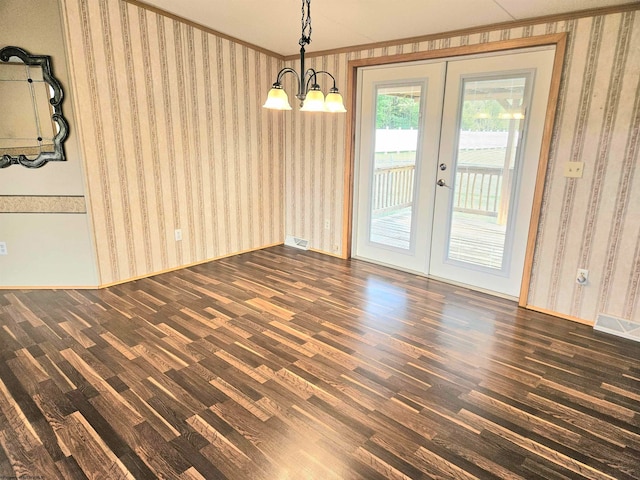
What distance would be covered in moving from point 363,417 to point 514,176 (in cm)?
241

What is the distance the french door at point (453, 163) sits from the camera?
3178 mm

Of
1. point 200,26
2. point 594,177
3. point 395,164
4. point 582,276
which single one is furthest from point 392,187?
point 200,26

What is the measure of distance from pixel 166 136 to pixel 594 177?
3688mm

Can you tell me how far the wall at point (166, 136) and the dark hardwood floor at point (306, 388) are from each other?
0.72 metres

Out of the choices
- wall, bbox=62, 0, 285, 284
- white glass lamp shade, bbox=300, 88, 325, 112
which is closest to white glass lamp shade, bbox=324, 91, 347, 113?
white glass lamp shade, bbox=300, 88, 325, 112

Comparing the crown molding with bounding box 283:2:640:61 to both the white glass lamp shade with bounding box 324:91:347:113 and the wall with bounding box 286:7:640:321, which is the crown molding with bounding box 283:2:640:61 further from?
the white glass lamp shade with bounding box 324:91:347:113

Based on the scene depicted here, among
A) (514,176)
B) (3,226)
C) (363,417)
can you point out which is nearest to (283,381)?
(363,417)

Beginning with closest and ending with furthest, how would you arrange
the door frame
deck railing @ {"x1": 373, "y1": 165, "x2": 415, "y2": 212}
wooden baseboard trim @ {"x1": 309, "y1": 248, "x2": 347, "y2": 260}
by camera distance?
the door frame, deck railing @ {"x1": 373, "y1": 165, "x2": 415, "y2": 212}, wooden baseboard trim @ {"x1": 309, "y1": 248, "x2": 347, "y2": 260}

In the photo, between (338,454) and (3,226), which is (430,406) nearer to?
(338,454)

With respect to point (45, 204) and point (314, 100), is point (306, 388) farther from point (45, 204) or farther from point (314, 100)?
point (45, 204)

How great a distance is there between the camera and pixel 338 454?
5.60ft

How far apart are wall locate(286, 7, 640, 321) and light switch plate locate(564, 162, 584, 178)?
36mm

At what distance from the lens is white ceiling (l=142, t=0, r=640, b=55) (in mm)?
2770

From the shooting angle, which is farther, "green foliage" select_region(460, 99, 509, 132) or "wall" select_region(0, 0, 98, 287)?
"green foliage" select_region(460, 99, 509, 132)
